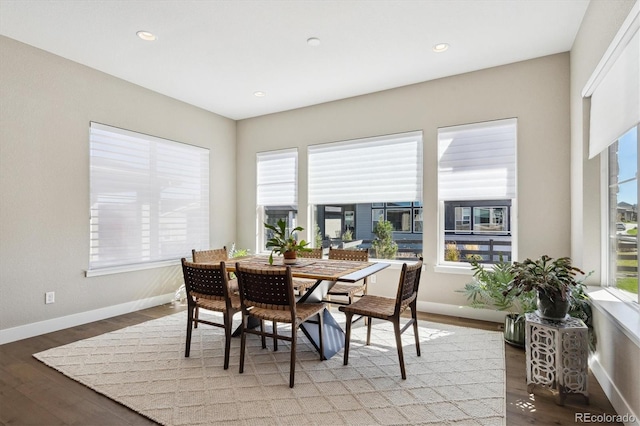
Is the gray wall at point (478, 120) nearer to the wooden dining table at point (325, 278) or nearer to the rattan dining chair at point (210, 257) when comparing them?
the wooden dining table at point (325, 278)

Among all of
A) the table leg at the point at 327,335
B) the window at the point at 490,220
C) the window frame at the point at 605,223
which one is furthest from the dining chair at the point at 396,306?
the window at the point at 490,220

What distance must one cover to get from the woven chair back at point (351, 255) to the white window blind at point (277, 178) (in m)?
1.64

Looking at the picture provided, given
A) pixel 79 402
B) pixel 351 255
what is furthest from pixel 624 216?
pixel 79 402

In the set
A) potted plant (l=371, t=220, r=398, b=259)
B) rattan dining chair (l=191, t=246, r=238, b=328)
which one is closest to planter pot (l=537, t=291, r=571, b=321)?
potted plant (l=371, t=220, r=398, b=259)

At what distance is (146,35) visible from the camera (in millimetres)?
3164

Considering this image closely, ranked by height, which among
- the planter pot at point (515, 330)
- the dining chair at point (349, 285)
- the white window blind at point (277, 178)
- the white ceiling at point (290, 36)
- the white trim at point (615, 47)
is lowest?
the planter pot at point (515, 330)

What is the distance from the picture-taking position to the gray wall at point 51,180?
3.27 m

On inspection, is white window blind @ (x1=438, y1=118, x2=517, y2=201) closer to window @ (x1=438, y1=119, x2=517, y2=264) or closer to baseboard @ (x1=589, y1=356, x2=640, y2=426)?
window @ (x1=438, y1=119, x2=517, y2=264)

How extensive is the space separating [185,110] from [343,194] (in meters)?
2.68

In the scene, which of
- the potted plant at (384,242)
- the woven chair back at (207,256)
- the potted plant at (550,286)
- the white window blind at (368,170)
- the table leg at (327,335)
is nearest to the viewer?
the potted plant at (550,286)

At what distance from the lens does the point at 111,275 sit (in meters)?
4.12

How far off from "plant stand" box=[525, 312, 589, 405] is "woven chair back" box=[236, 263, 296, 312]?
1733 mm

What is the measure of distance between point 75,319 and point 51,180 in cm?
155

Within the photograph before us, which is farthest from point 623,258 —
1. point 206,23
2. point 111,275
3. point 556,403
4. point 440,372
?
point 111,275
